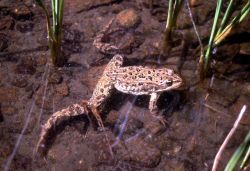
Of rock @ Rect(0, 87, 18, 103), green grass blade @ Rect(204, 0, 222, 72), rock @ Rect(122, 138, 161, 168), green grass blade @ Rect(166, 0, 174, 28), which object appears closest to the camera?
green grass blade @ Rect(204, 0, 222, 72)

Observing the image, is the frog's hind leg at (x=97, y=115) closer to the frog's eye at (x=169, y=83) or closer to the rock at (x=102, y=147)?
the rock at (x=102, y=147)

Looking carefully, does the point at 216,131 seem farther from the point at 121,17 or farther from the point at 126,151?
the point at 121,17

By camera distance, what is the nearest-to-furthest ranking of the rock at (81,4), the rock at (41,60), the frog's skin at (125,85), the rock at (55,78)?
the frog's skin at (125,85)
the rock at (55,78)
the rock at (41,60)
the rock at (81,4)

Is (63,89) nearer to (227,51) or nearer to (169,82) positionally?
(169,82)

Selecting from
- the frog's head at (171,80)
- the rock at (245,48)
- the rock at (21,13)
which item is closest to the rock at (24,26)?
the rock at (21,13)

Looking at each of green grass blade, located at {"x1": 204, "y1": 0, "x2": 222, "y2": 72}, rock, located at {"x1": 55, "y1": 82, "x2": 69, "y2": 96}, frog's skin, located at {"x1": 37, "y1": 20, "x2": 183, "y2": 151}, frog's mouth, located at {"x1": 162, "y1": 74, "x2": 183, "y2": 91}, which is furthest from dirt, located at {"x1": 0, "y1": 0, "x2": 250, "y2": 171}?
green grass blade, located at {"x1": 204, "y1": 0, "x2": 222, "y2": 72}

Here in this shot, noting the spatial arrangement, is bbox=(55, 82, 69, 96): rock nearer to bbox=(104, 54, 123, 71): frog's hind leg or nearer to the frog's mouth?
bbox=(104, 54, 123, 71): frog's hind leg

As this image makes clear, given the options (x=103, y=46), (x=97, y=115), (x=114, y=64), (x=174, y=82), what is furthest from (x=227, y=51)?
(x=97, y=115)
